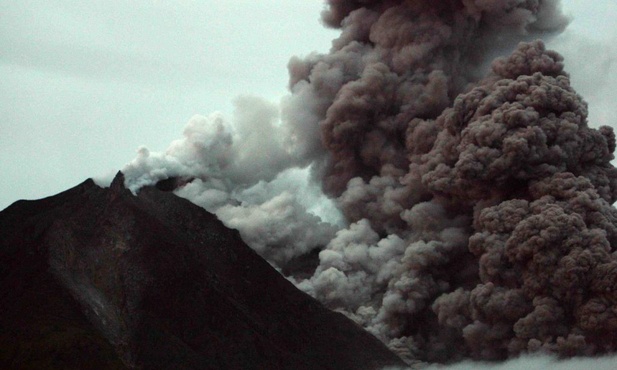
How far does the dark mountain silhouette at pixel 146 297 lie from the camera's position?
34.1 metres

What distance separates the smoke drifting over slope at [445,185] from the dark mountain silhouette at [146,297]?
199cm

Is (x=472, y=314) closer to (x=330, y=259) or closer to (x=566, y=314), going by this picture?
(x=566, y=314)

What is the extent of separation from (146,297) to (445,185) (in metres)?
12.5

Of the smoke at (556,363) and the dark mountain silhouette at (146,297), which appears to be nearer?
the dark mountain silhouette at (146,297)

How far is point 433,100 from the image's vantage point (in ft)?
145

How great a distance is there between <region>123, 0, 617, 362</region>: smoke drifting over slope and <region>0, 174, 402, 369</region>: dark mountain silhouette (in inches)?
78.4

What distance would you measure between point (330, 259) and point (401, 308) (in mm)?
4105

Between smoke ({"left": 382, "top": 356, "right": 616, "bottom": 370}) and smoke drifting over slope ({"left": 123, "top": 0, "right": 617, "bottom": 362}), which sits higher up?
smoke drifting over slope ({"left": 123, "top": 0, "right": 617, "bottom": 362})

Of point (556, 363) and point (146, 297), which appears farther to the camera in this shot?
point (146, 297)

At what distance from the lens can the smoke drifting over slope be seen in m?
36.2

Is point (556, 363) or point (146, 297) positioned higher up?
point (146, 297)

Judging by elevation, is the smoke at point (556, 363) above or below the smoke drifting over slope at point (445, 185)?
below

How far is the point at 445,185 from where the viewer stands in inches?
1575

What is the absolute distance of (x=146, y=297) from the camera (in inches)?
1437
